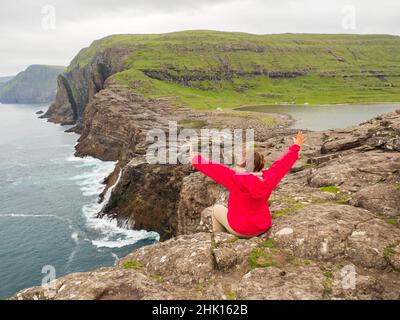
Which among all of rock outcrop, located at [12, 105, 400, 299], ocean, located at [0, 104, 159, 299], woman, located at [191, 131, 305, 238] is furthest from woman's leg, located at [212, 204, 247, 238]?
ocean, located at [0, 104, 159, 299]

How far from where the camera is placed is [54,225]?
56.2 m

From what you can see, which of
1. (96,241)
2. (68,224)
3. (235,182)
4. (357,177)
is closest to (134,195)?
(96,241)

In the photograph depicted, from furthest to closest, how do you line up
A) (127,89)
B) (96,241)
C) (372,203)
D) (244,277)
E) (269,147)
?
(127,89), (96,241), (269,147), (372,203), (244,277)

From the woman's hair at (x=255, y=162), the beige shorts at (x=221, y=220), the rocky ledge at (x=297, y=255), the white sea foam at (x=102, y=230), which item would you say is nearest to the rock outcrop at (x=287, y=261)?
the rocky ledge at (x=297, y=255)

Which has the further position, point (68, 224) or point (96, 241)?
point (68, 224)

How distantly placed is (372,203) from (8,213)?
216ft

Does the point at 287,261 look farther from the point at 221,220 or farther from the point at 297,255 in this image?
the point at 221,220

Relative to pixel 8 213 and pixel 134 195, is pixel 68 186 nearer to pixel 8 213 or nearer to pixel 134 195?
pixel 8 213

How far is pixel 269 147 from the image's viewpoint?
120 feet

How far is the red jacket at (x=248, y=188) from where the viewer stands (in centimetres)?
978

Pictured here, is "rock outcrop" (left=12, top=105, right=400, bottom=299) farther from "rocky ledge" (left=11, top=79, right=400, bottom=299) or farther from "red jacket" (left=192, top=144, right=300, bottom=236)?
"red jacket" (left=192, top=144, right=300, bottom=236)

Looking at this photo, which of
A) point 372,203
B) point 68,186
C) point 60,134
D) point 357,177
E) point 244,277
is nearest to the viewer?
point 244,277

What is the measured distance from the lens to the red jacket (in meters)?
9.78

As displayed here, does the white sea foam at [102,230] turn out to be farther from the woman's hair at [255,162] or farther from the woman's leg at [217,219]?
the woman's hair at [255,162]
